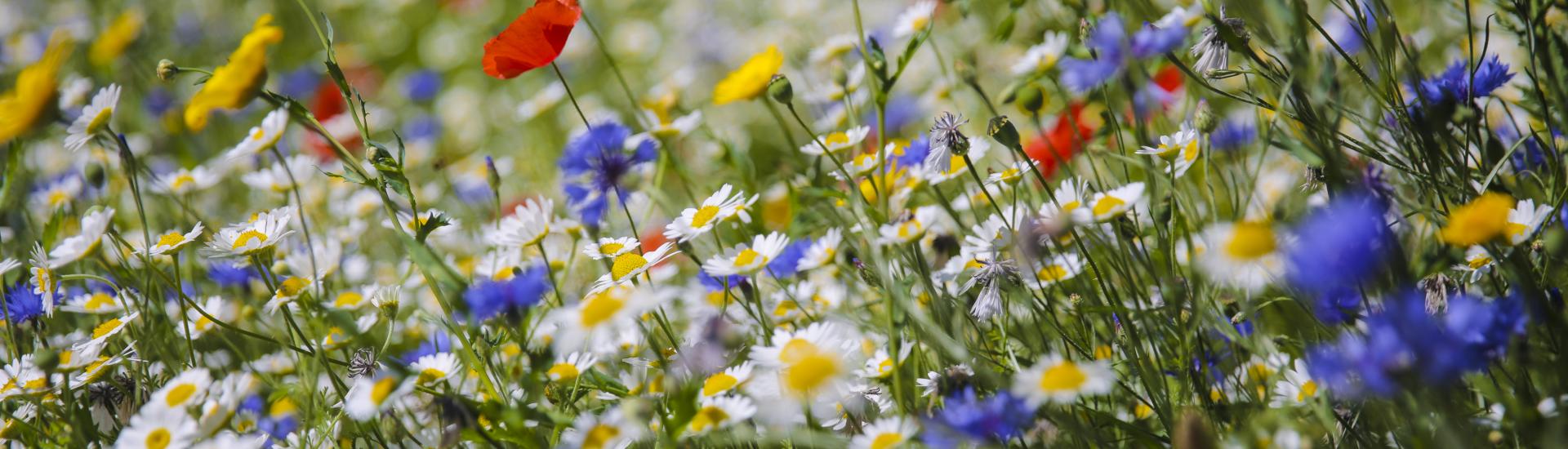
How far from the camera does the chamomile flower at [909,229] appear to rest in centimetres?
99

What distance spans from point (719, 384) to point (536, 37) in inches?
18.0

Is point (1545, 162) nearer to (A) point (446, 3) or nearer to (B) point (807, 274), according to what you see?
(B) point (807, 274)

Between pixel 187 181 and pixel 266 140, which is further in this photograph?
pixel 187 181

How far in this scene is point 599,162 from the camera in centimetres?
A: 150

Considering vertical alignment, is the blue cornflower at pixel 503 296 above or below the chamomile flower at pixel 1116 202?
below

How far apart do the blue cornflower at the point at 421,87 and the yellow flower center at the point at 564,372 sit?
102 inches

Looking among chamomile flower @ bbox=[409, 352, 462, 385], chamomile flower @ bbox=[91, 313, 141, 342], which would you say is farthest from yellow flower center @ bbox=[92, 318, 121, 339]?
chamomile flower @ bbox=[409, 352, 462, 385]

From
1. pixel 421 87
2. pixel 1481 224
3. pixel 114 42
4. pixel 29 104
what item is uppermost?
pixel 421 87

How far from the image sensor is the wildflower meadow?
0.84 meters

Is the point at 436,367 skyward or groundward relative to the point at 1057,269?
groundward

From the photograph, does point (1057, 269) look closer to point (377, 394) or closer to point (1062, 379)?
point (1062, 379)

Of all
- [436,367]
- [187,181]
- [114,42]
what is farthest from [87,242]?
[114,42]

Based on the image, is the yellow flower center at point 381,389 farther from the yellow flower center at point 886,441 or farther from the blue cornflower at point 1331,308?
the blue cornflower at point 1331,308

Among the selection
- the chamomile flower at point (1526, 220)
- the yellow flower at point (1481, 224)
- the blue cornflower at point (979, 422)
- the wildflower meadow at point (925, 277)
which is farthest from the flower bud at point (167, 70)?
the chamomile flower at point (1526, 220)
